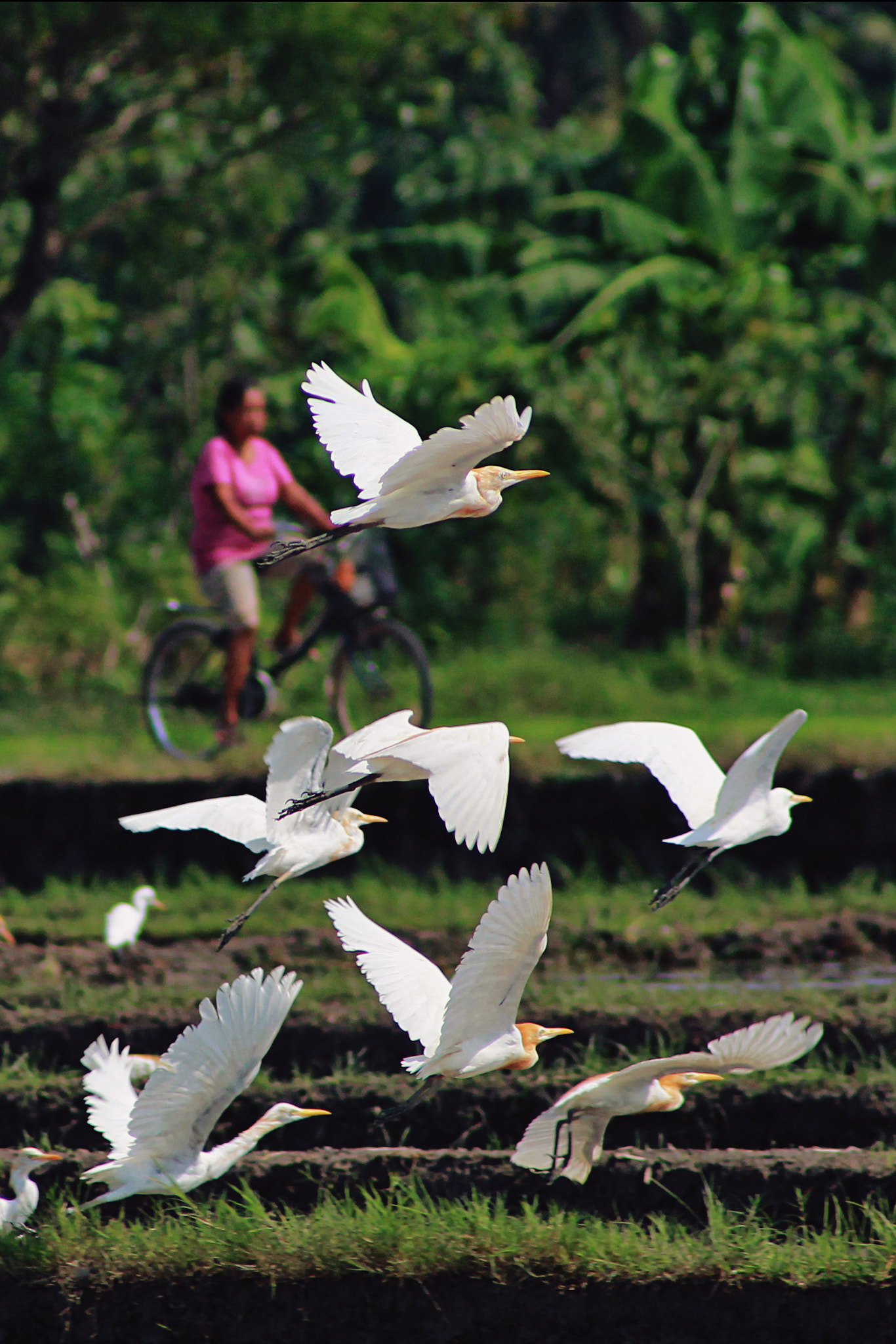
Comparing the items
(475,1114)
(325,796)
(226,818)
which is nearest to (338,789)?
(325,796)

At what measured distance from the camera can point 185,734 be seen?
6.64m

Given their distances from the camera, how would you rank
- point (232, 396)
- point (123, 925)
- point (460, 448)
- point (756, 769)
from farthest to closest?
point (232, 396) → point (123, 925) → point (756, 769) → point (460, 448)

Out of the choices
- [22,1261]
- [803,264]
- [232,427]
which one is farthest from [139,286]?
[22,1261]

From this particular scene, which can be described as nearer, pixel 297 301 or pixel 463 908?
pixel 463 908

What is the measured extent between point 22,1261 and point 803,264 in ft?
25.1

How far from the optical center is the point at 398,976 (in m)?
2.84

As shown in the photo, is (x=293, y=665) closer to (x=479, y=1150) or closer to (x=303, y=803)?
(x=479, y=1150)

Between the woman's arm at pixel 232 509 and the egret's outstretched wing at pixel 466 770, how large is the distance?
3178 millimetres

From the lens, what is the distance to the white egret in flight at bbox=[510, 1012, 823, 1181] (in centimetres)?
262

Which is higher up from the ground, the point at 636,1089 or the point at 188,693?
the point at 636,1089

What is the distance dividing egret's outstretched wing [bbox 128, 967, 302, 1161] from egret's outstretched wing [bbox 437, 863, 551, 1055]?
27cm

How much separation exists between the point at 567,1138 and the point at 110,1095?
0.86 metres

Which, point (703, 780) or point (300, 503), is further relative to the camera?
point (300, 503)

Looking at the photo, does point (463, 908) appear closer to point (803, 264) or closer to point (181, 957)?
point (181, 957)
